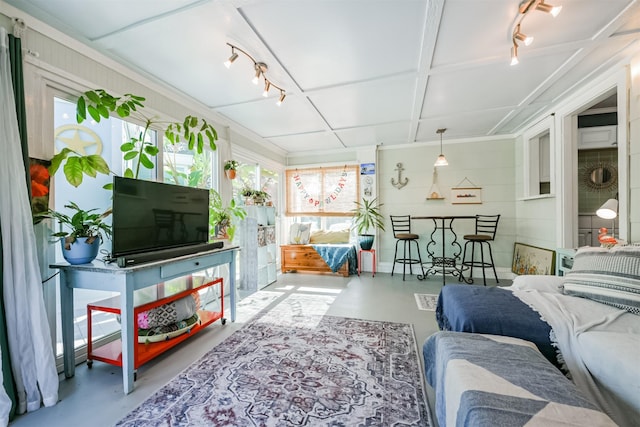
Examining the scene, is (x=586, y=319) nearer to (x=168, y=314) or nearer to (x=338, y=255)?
(x=168, y=314)

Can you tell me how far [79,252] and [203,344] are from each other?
1.22 metres

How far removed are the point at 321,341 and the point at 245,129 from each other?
320cm

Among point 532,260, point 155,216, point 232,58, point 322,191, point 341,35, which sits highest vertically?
point 341,35

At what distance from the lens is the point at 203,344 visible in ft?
7.57

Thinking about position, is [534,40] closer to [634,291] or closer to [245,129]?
[634,291]

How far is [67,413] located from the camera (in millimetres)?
1519

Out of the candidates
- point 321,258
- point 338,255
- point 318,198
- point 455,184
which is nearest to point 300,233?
point 321,258

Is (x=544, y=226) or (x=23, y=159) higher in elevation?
(x=23, y=159)

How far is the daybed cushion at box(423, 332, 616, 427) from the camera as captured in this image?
0.85m

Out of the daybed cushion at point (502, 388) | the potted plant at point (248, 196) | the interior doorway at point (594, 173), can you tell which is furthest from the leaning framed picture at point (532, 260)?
the potted plant at point (248, 196)

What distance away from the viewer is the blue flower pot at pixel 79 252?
1756 millimetres

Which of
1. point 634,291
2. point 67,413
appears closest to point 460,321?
point 634,291

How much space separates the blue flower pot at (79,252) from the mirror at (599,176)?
6231mm

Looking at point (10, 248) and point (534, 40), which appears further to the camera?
point (534, 40)
